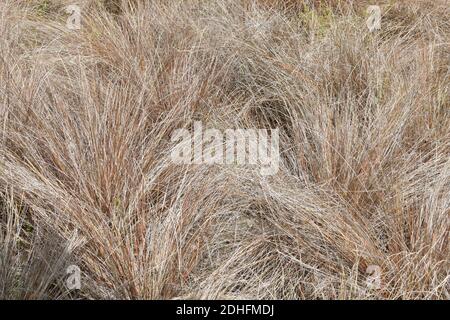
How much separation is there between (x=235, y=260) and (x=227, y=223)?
18cm

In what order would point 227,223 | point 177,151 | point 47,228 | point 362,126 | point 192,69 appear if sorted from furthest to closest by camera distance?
point 192,69
point 362,126
point 177,151
point 227,223
point 47,228

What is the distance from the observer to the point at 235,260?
2090mm

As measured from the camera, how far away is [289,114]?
9.17 feet

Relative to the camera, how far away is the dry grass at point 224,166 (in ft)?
6.51

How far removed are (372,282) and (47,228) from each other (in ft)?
3.89

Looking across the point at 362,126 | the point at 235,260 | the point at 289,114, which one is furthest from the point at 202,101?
the point at 235,260

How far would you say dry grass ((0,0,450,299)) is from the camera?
199 cm

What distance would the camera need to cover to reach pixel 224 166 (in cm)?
243

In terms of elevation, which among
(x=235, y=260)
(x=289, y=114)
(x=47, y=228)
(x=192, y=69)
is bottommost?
(x=235, y=260)
